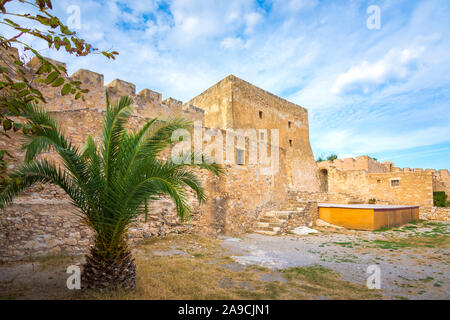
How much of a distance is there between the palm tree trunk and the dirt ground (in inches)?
5.4

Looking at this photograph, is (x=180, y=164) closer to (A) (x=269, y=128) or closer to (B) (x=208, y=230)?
(B) (x=208, y=230)

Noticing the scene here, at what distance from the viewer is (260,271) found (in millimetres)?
5250

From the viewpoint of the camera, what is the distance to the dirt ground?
395cm

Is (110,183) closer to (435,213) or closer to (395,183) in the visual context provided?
(435,213)

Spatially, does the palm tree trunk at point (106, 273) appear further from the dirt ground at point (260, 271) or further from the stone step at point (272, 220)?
the stone step at point (272, 220)

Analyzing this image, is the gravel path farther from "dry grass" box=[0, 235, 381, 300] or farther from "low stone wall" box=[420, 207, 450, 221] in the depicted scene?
"low stone wall" box=[420, 207, 450, 221]

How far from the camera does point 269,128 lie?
62.4 feet

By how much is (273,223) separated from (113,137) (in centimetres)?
787

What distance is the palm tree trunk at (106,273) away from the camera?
3.76m

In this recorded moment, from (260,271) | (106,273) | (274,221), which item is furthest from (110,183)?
(274,221)

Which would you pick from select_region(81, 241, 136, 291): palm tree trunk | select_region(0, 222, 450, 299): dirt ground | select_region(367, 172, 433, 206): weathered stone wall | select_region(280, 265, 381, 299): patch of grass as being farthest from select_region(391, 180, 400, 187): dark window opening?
→ select_region(81, 241, 136, 291): palm tree trunk

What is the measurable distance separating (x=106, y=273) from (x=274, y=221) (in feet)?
25.6
